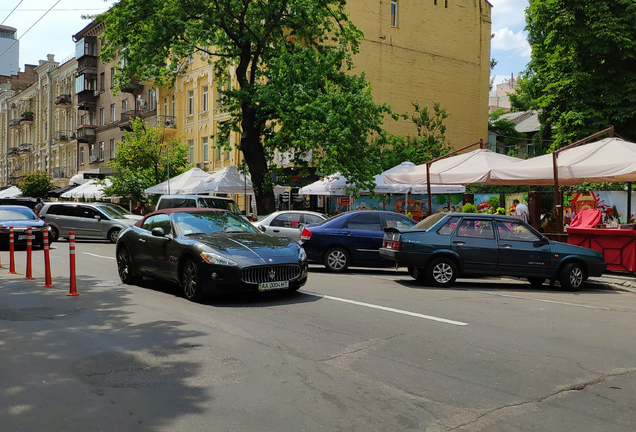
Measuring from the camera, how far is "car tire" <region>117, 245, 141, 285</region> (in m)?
11.9

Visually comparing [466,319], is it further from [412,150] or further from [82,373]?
[412,150]

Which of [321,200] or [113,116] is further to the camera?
[113,116]

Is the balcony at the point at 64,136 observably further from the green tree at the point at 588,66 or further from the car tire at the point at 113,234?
the green tree at the point at 588,66

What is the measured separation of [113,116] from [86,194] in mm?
18735

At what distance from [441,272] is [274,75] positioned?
1370 cm

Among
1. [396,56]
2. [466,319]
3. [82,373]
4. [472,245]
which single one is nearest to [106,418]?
[82,373]

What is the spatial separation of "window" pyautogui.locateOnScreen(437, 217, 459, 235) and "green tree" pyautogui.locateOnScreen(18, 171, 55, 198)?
52.3 meters

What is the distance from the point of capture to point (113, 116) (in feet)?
182

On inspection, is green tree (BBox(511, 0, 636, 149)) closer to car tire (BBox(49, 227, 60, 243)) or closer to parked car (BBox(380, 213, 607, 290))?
parked car (BBox(380, 213, 607, 290))

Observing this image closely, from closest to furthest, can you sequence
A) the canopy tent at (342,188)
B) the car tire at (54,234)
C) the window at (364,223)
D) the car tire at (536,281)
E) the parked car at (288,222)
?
the car tire at (536,281), the window at (364,223), the parked car at (288,222), the canopy tent at (342,188), the car tire at (54,234)

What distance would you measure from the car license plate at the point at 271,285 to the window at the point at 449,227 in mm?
4127

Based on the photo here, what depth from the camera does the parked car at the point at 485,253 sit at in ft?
40.5

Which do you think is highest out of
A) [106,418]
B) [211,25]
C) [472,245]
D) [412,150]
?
Result: [211,25]

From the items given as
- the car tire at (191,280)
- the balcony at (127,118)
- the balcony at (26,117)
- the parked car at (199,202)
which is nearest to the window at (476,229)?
the car tire at (191,280)
